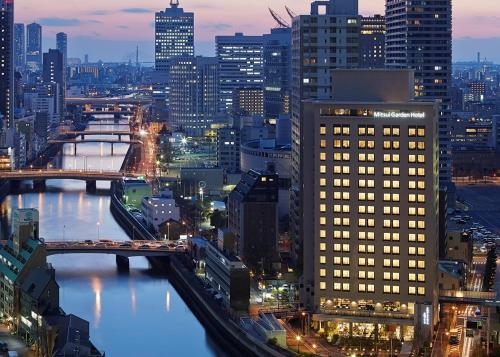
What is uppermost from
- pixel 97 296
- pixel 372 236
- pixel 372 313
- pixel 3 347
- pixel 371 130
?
pixel 371 130

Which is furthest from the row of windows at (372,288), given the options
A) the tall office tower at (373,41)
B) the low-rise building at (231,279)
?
the tall office tower at (373,41)

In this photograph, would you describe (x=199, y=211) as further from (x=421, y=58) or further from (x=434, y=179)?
(x=434, y=179)

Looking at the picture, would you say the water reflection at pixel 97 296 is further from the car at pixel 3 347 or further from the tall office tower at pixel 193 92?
the tall office tower at pixel 193 92

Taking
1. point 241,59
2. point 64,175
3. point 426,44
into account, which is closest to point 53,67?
point 241,59

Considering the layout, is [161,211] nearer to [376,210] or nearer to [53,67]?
[376,210]

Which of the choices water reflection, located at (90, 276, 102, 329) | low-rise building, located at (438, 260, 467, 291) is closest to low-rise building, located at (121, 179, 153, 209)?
water reflection, located at (90, 276, 102, 329)

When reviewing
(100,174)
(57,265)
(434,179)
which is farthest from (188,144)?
(434,179)
